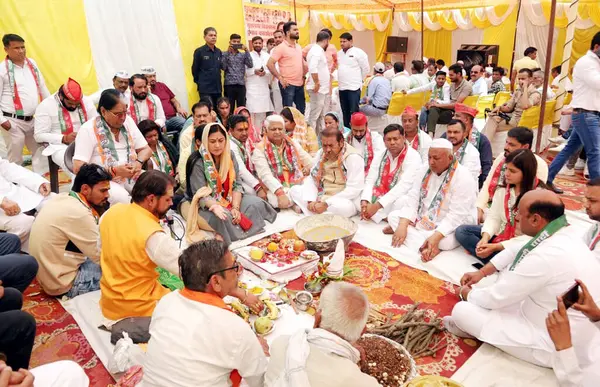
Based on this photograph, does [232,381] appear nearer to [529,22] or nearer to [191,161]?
[191,161]

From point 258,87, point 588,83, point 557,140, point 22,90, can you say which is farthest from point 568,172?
point 22,90

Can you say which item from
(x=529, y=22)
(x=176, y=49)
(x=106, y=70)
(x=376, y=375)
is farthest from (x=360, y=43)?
(x=376, y=375)

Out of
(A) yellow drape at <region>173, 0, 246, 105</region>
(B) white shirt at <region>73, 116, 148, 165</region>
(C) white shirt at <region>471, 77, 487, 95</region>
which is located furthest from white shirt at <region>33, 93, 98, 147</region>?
(C) white shirt at <region>471, 77, 487, 95</region>

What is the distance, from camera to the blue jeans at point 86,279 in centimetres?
317

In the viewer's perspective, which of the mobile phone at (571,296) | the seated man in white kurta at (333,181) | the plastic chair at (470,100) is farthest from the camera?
the plastic chair at (470,100)

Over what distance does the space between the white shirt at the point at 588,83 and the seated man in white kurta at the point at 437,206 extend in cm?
197

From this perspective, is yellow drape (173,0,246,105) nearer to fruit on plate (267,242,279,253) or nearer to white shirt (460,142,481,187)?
fruit on plate (267,242,279,253)

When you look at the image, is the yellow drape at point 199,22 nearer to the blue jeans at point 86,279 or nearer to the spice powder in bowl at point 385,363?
the blue jeans at point 86,279

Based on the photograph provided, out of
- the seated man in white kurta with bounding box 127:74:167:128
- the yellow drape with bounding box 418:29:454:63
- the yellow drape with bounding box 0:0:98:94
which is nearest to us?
the seated man in white kurta with bounding box 127:74:167:128

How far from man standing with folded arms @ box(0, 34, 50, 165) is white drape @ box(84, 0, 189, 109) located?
1.45 m

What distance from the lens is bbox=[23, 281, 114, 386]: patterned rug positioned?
2.51 metres

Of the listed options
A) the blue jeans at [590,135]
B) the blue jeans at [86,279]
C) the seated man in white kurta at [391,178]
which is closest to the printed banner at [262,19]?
the seated man in white kurta at [391,178]

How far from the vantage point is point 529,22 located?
12273 mm

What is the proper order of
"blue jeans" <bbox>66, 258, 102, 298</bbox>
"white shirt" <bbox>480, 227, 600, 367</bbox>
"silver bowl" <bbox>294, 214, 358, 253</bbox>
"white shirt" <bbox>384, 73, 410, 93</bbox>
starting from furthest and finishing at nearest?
"white shirt" <bbox>384, 73, 410, 93</bbox>
"silver bowl" <bbox>294, 214, 358, 253</bbox>
"blue jeans" <bbox>66, 258, 102, 298</bbox>
"white shirt" <bbox>480, 227, 600, 367</bbox>
